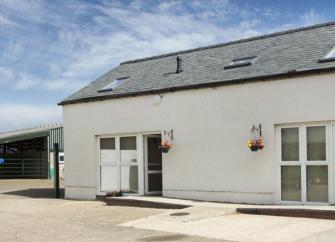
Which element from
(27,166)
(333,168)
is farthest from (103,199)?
(27,166)

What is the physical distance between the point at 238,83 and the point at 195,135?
1959mm

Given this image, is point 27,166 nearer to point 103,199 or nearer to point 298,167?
point 103,199

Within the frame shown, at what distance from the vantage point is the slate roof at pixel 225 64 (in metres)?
13.0

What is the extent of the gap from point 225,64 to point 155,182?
432cm

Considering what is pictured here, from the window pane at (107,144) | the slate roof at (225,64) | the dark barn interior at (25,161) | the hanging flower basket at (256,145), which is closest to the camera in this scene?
the hanging flower basket at (256,145)

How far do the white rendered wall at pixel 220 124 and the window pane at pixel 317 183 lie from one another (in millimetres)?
868

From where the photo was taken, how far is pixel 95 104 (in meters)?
16.5

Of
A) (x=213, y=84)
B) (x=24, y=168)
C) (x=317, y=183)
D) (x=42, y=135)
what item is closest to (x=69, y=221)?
(x=213, y=84)

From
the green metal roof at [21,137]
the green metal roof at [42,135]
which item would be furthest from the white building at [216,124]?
the green metal roof at [42,135]

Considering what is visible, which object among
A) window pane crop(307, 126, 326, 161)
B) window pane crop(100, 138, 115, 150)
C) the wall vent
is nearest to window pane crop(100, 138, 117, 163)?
window pane crop(100, 138, 115, 150)

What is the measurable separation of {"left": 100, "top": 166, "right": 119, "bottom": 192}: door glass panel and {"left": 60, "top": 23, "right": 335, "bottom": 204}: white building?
32 mm

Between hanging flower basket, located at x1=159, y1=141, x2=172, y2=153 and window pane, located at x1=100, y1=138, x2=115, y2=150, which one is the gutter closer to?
window pane, located at x1=100, y1=138, x2=115, y2=150

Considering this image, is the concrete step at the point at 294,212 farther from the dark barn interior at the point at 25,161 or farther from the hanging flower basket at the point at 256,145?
the dark barn interior at the point at 25,161

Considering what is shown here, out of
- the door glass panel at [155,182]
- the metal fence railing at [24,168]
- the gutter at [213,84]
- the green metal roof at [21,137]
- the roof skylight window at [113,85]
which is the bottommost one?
the metal fence railing at [24,168]
